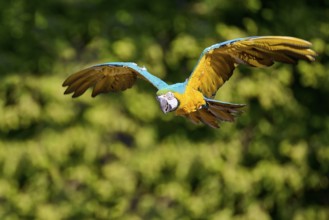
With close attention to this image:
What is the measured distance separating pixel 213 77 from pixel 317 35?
4.73 metres

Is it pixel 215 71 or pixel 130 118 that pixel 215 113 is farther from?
pixel 130 118

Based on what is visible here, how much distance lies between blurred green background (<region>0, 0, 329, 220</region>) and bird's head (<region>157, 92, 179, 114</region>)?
4.42m

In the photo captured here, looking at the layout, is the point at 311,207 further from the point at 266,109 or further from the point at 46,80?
the point at 46,80

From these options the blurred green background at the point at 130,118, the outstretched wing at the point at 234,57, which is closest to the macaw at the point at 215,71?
the outstretched wing at the point at 234,57

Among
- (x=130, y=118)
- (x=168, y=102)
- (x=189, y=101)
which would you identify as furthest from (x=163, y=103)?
(x=130, y=118)

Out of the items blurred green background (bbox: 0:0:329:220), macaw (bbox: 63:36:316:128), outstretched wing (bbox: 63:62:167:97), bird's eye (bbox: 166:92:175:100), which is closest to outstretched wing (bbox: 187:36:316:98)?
macaw (bbox: 63:36:316:128)

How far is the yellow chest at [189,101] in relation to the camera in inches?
159

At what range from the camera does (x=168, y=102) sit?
391cm

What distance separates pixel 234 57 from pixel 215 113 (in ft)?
0.97

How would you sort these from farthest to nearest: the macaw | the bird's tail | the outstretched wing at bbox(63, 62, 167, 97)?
1. the outstretched wing at bbox(63, 62, 167, 97)
2. the bird's tail
3. the macaw

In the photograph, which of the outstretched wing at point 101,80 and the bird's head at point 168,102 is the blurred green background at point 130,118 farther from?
the bird's head at point 168,102

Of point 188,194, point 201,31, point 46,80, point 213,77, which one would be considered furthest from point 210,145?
point 213,77

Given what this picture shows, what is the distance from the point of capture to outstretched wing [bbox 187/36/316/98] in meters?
4.11

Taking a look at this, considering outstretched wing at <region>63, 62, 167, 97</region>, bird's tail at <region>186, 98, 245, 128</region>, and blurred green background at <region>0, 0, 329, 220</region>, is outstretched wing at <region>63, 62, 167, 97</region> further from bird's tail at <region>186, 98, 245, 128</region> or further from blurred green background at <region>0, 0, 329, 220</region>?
blurred green background at <region>0, 0, 329, 220</region>
